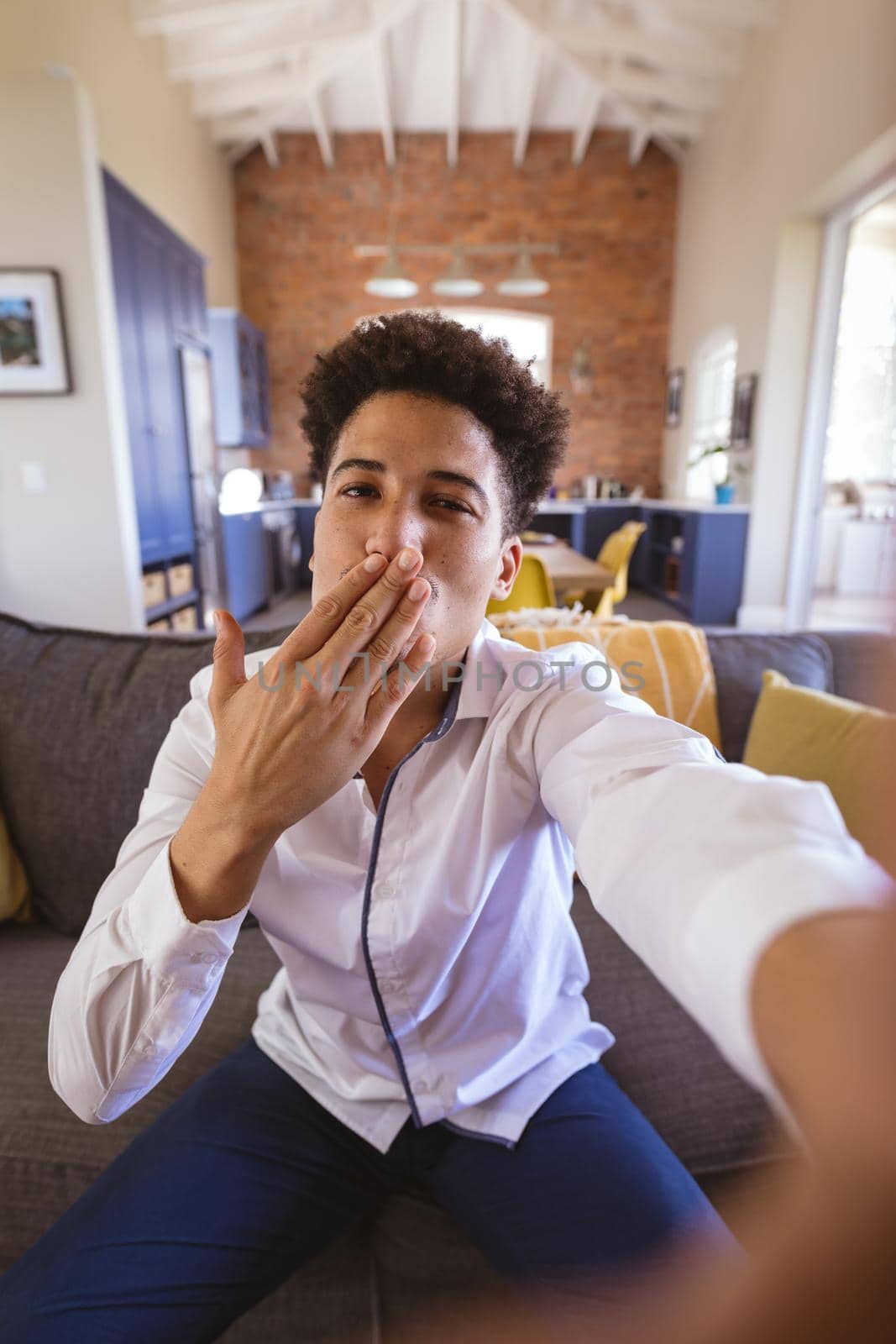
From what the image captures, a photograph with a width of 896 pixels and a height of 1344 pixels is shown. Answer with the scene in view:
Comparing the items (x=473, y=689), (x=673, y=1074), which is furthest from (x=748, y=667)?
(x=473, y=689)

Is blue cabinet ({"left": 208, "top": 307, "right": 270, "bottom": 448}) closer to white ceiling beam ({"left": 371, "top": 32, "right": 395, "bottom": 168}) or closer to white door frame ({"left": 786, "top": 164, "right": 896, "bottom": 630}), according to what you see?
white ceiling beam ({"left": 371, "top": 32, "right": 395, "bottom": 168})

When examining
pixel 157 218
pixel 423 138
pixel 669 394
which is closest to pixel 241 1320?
pixel 157 218

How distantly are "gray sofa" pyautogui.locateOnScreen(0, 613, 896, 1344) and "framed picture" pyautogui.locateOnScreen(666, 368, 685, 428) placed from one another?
640cm

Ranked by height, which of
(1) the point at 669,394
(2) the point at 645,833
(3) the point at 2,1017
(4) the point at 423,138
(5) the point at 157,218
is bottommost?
(3) the point at 2,1017

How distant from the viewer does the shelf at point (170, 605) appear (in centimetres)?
407

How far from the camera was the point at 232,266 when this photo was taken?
7.26 meters

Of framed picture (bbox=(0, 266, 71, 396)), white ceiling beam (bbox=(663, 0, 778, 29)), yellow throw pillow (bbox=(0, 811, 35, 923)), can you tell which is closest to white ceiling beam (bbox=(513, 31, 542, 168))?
white ceiling beam (bbox=(663, 0, 778, 29))

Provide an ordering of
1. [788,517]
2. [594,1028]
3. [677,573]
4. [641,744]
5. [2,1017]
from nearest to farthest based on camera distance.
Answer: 1. [641,744]
2. [594,1028]
3. [2,1017]
4. [788,517]
5. [677,573]

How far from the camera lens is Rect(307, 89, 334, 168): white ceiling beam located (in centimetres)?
631

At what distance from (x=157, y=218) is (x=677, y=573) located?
493 centimetres

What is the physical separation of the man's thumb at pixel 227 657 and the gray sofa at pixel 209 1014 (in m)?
0.60

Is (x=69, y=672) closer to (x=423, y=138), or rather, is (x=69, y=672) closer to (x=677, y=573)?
(x=677, y=573)

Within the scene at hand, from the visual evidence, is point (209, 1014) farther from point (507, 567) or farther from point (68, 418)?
point (68, 418)

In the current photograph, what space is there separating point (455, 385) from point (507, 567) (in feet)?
0.75
